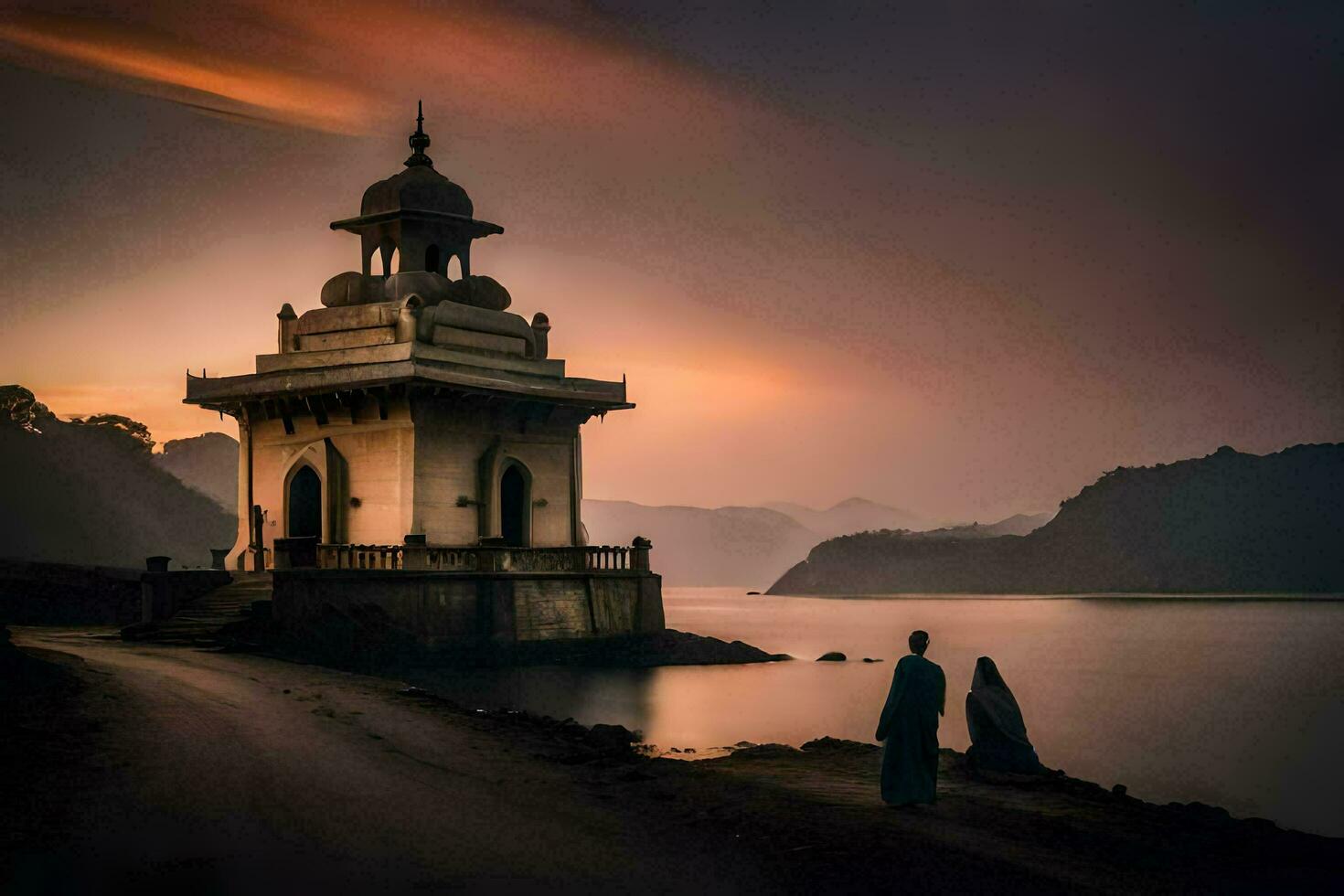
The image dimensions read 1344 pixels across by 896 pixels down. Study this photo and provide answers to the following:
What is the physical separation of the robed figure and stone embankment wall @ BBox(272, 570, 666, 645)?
68.7 feet

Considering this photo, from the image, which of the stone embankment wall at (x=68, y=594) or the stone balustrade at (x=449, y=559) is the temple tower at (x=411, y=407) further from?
the stone embankment wall at (x=68, y=594)

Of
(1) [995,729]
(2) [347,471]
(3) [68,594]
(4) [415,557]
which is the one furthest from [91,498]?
(1) [995,729]

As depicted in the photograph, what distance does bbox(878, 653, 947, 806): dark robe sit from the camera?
13.7m

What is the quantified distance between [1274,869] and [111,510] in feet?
312

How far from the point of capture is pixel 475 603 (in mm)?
36156

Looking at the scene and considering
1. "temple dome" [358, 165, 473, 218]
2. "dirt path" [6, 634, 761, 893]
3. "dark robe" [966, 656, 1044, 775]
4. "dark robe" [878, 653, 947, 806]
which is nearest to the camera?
"dirt path" [6, 634, 761, 893]

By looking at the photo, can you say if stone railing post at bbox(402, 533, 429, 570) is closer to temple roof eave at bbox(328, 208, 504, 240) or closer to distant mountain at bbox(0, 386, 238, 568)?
temple roof eave at bbox(328, 208, 504, 240)

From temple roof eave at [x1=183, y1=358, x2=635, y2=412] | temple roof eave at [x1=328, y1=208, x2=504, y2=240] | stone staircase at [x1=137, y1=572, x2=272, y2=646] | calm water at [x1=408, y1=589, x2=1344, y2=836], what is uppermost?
temple roof eave at [x1=328, y1=208, x2=504, y2=240]

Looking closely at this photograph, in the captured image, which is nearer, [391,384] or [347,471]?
[391,384]

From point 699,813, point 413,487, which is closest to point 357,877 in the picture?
point 699,813

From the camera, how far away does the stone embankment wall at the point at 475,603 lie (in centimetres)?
3304

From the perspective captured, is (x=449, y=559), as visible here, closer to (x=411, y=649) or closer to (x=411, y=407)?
(x=411, y=649)

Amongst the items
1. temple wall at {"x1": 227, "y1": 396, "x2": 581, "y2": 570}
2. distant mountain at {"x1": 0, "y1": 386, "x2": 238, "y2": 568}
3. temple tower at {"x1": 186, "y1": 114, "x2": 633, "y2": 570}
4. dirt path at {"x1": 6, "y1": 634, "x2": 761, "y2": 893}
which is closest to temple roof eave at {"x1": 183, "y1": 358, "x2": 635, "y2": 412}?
temple tower at {"x1": 186, "y1": 114, "x2": 633, "y2": 570}

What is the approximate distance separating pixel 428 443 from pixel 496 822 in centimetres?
2674
